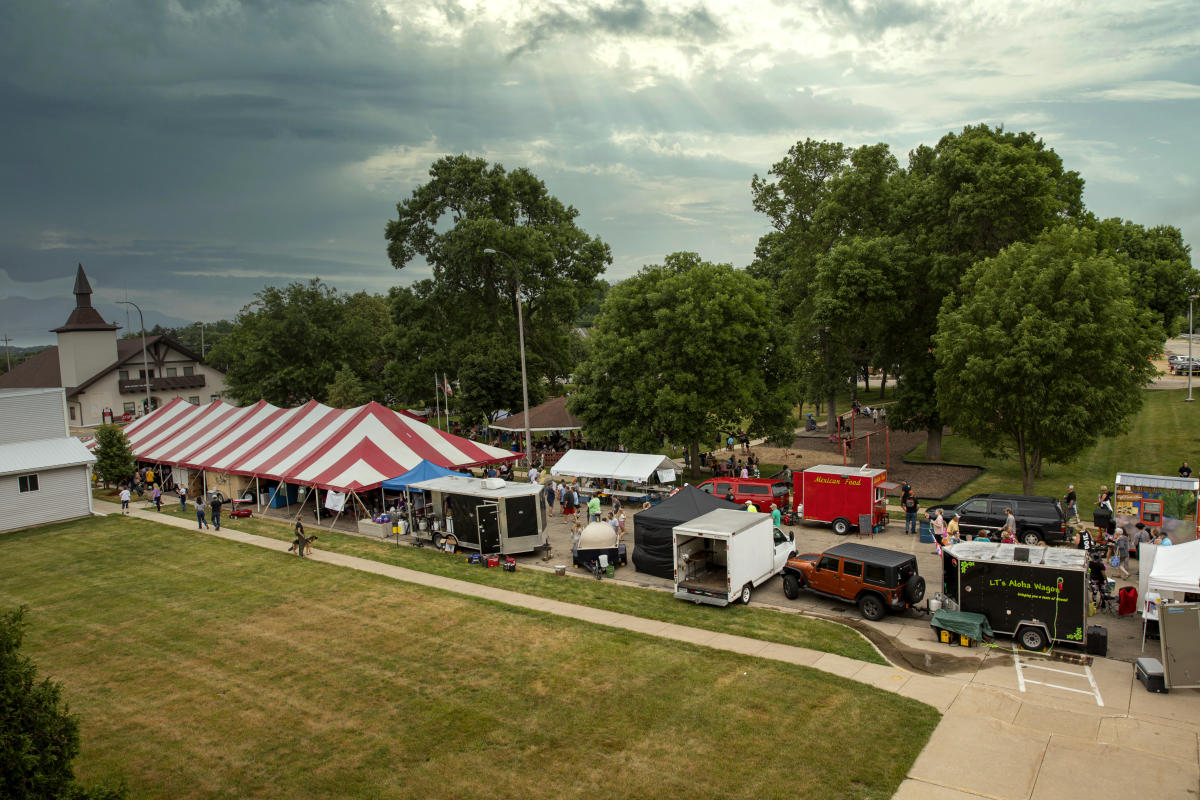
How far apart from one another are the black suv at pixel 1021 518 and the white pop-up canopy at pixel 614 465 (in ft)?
37.1

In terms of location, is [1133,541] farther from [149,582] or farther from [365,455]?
[149,582]

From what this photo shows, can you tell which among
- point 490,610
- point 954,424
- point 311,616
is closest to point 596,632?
point 490,610

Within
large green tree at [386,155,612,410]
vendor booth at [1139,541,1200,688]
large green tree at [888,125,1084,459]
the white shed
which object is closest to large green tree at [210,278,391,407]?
large green tree at [386,155,612,410]

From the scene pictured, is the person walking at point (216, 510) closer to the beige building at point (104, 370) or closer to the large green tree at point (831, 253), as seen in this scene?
the large green tree at point (831, 253)

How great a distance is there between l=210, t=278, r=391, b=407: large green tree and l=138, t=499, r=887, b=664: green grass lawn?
31.3m

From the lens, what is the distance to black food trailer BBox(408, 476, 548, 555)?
23094 mm

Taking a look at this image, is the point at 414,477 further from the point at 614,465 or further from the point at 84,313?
the point at 84,313

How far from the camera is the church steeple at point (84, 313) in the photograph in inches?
2655

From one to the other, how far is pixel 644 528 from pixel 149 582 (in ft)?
47.3

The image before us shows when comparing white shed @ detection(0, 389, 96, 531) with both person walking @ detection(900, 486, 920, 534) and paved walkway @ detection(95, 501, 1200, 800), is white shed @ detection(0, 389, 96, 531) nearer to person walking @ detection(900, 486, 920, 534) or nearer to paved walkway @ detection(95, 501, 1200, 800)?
paved walkway @ detection(95, 501, 1200, 800)

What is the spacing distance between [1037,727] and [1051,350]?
1710 centimetres

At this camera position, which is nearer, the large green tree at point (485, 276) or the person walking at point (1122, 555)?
the person walking at point (1122, 555)

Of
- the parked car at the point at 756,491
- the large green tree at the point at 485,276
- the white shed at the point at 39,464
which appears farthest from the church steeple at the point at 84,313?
A: the parked car at the point at 756,491

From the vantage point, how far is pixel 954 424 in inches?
1214
